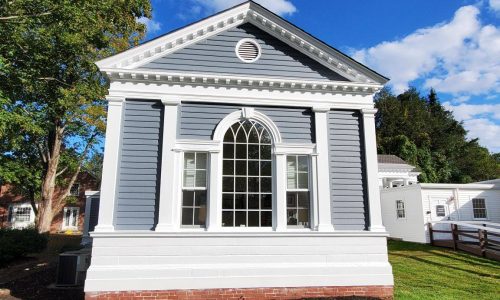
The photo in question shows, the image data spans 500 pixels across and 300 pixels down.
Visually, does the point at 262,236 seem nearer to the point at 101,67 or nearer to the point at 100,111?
the point at 101,67

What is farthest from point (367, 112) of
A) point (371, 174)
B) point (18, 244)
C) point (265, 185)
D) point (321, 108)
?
point (18, 244)

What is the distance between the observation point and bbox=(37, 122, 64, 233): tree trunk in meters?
20.0

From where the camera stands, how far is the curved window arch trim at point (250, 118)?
28.9ft

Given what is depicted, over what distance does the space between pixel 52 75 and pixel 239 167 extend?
13326mm

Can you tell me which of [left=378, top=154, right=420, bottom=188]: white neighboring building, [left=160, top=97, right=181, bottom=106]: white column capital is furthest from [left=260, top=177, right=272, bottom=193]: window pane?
[left=378, top=154, right=420, bottom=188]: white neighboring building

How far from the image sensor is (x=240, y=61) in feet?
30.3

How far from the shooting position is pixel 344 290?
27.5ft

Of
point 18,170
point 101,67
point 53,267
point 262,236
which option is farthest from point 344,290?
point 18,170

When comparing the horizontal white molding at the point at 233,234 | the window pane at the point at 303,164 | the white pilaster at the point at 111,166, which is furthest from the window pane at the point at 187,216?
the window pane at the point at 303,164

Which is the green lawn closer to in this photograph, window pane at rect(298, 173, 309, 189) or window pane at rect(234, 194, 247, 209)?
window pane at rect(298, 173, 309, 189)

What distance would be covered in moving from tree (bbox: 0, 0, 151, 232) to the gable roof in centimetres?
632

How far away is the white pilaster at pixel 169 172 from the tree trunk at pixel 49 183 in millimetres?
15262

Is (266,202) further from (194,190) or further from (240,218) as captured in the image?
(194,190)

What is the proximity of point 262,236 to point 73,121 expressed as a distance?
17629mm
